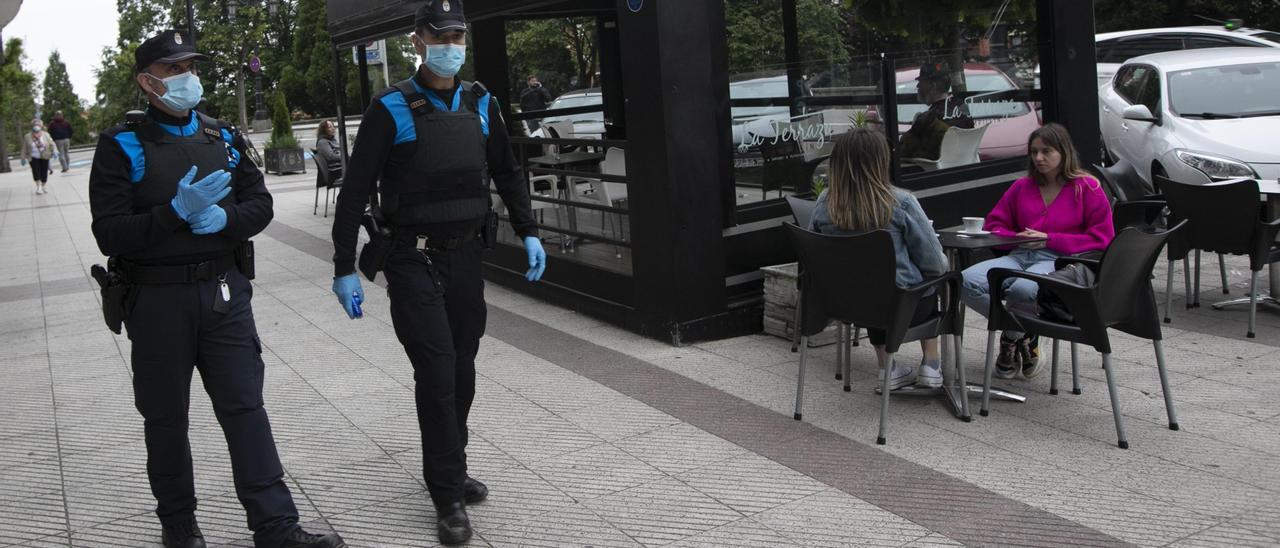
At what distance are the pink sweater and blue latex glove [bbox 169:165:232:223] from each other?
3793 millimetres

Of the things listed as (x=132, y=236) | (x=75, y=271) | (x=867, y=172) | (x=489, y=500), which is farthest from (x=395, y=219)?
(x=75, y=271)

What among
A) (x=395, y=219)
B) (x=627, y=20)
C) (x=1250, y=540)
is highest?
(x=627, y=20)

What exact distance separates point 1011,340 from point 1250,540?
7.27 feet

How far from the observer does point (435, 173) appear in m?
4.13

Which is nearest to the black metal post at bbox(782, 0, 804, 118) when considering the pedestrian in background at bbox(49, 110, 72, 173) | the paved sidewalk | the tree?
the paved sidewalk

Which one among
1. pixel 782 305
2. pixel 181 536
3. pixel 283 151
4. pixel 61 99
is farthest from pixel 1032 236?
pixel 61 99

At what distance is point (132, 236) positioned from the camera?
148 inches

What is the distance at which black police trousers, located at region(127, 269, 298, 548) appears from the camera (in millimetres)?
3904

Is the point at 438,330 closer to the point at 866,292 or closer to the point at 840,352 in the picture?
the point at 866,292

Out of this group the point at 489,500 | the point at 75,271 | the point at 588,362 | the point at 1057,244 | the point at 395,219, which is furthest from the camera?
the point at 75,271

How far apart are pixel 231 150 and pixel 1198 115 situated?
28.4 ft

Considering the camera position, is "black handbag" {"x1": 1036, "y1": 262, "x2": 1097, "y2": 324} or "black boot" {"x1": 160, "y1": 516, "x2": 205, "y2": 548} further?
"black handbag" {"x1": 1036, "y1": 262, "x2": 1097, "y2": 324}

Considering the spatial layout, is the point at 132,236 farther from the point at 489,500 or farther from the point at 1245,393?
the point at 1245,393

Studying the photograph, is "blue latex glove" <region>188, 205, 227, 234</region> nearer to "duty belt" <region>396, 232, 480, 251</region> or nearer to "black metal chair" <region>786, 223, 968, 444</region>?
"duty belt" <region>396, 232, 480, 251</region>
